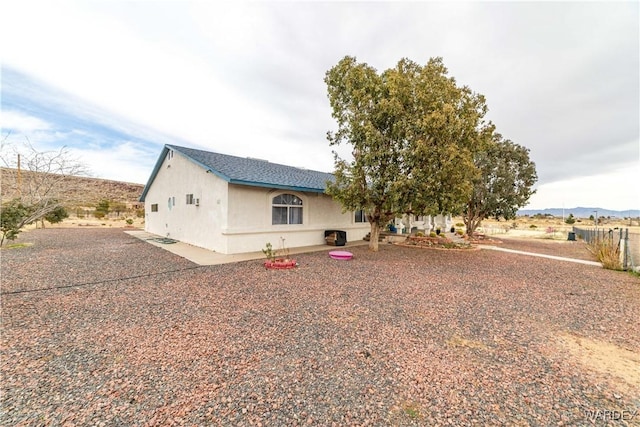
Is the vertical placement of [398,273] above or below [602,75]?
below

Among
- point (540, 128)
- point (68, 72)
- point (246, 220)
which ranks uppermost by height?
point (68, 72)

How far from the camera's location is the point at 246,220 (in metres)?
11.4

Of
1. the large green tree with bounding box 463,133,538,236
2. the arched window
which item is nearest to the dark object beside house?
the arched window

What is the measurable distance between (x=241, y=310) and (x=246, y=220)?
6691 millimetres

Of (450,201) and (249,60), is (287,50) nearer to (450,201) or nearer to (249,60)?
(249,60)

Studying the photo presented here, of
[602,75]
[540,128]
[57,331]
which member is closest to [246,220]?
[57,331]

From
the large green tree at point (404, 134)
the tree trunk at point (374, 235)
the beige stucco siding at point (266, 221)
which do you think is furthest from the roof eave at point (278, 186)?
the tree trunk at point (374, 235)

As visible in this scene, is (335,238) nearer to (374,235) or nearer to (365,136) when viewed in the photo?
(374,235)

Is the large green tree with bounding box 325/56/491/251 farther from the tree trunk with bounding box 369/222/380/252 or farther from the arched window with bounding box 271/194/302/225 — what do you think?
the arched window with bounding box 271/194/302/225

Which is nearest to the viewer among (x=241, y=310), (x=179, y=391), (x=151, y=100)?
(x=179, y=391)

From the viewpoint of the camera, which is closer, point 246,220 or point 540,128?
point 246,220

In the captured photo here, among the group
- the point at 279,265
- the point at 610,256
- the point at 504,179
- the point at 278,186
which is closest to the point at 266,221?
the point at 278,186

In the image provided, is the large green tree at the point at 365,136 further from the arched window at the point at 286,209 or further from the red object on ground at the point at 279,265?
the red object on ground at the point at 279,265

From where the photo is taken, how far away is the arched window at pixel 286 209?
12453 millimetres
